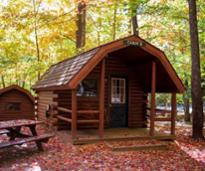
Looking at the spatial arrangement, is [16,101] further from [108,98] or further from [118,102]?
[118,102]

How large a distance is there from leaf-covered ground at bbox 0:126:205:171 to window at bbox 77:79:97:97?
2.42 m

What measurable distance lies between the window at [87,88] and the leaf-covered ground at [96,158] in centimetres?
242

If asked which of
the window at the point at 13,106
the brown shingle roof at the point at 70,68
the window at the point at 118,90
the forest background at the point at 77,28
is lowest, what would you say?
the window at the point at 13,106

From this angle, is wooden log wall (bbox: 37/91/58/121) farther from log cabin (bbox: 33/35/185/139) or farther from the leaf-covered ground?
the leaf-covered ground

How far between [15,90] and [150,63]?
21.2 ft

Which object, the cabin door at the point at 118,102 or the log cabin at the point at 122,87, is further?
the cabin door at the point at 118,102

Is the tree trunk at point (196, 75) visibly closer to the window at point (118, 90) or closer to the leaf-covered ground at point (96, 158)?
the leaf-covered ground at point (96, 158)

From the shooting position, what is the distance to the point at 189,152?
8.65m

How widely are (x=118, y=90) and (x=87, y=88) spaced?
1.36 meters

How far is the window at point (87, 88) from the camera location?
10953 mm

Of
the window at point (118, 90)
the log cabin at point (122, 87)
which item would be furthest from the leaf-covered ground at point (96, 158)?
the window at point (118, 90)

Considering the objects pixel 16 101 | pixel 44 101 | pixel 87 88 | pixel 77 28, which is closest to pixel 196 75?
pixel 87 88

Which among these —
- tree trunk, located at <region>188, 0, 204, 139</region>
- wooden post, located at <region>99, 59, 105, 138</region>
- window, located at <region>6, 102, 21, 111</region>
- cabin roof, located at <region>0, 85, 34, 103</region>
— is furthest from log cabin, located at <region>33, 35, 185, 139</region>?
window, located at <region>6, 102, 21, 111</region>

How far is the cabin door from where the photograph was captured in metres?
11.5
